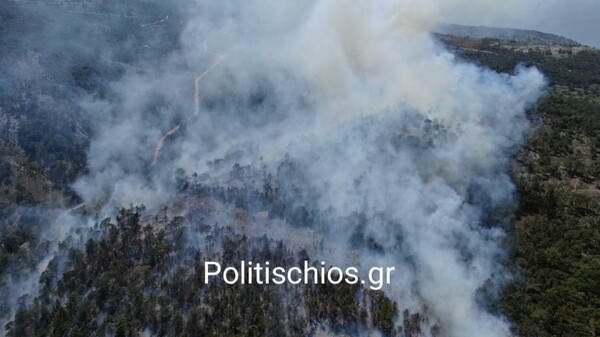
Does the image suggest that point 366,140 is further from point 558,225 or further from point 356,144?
point 558,225

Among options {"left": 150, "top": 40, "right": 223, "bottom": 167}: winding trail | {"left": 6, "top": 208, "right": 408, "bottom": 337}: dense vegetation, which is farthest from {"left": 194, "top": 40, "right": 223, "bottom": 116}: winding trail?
{"left": 6, "top": 208, "right": 408, "bottom": 337}: dense vegetation

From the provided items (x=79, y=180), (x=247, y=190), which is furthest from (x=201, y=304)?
(x=79, y=180)

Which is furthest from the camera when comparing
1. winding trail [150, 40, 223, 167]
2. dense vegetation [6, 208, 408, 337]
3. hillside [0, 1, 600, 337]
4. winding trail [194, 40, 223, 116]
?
winding trail [194, 40, 223, 116]

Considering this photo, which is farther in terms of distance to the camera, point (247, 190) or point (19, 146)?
point (19, 146)

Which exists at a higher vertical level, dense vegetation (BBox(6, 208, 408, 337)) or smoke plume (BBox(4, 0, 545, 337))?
Result: smoke plume (BBox(4, 0, 545, 337))

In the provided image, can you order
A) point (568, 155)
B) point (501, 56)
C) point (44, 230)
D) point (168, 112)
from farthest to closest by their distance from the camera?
point (501, 56), point (168, 112), point (568, 155), point (44, 230)

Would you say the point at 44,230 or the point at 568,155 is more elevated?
the point at 568,155

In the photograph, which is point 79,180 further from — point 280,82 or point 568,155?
point 568,155

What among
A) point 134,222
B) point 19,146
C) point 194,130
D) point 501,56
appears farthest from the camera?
point 501,56

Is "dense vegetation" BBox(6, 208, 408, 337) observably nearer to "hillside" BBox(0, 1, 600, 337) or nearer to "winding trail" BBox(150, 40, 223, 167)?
"hillside" BBox(0, 1, 600, 337)
